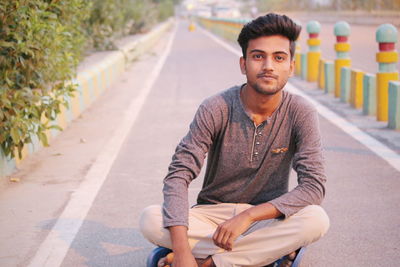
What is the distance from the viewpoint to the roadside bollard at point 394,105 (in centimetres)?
768

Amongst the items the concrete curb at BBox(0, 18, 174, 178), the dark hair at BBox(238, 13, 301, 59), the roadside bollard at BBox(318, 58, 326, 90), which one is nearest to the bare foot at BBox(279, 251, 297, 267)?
the dark hair at BBox(238, 13, 301, 59)

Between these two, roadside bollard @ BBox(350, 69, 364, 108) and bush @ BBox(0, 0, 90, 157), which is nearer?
bush @ BBox(0, 0, 90, 157)

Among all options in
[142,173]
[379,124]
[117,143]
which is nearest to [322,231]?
[142,173]

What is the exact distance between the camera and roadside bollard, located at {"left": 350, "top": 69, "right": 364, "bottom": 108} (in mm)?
9469

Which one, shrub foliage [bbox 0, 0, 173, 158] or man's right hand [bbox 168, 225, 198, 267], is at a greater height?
shrub foliage [bbox 0, 0, 173, 158]

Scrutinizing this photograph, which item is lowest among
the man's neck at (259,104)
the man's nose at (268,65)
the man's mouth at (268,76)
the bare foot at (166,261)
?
the bare foot at (166,261)

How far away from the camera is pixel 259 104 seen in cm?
376

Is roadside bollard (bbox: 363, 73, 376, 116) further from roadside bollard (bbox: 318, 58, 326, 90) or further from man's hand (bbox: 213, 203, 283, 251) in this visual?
man's hand (bbox: 213, 203, 283, 251)

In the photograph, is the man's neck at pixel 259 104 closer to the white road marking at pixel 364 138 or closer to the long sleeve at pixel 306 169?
the long sleeve at pixel 306 169

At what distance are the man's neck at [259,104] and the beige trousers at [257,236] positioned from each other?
0.55 metres

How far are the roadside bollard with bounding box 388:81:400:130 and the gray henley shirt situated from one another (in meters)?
4.12

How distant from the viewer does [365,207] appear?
520cm

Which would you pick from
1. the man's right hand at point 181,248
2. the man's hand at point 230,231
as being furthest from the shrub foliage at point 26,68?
the man's hand at point 230,231

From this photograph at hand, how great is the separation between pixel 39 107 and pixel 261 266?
3786mm
